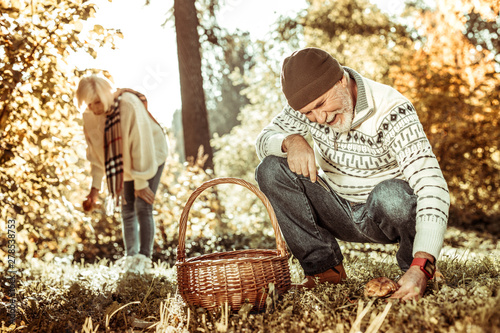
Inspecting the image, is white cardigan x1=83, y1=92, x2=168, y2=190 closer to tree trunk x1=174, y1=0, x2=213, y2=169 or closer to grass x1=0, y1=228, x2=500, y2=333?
grass x1=0, y1=228, x2=500, y2=333

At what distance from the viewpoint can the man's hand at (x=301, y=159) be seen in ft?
7.65

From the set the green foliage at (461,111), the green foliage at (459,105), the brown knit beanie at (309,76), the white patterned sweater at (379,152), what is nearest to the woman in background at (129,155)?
the white patterned sweater at (379,152)

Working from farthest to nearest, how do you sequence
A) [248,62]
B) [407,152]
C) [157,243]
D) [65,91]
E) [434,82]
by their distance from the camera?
1. [248,62]
2. [434,82]
3. [157,243]
4. [65,91]
5. [407,152]

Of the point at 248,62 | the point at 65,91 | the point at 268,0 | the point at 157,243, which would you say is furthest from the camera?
the point at 248,62

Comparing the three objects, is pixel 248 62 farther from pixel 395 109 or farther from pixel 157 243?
pixel 395 109

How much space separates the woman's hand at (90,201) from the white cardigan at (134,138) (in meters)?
0.05

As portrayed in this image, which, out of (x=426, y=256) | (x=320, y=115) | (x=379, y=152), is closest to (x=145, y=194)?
(x=320, y=115)

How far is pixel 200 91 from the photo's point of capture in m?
6.98

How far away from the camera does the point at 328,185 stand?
2582mm

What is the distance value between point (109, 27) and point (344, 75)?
1.52 metres

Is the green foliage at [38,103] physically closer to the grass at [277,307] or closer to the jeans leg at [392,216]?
the grass at [277,307]

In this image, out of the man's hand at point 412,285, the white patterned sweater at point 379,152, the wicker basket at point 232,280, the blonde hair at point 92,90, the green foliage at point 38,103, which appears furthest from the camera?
the blonde hair at point 92,90

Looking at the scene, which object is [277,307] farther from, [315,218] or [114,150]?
[114,150]

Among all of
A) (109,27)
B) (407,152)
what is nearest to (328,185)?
(407,152)
